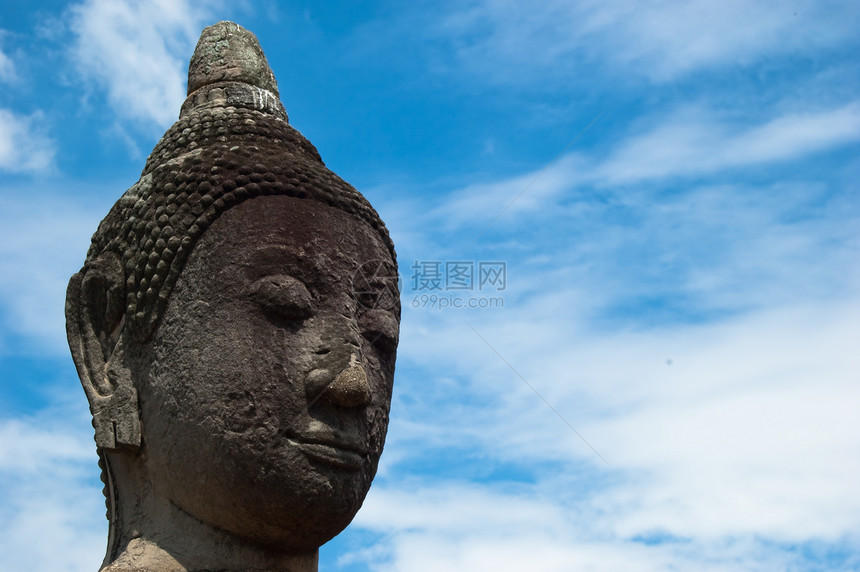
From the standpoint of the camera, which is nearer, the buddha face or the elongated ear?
the buddha face

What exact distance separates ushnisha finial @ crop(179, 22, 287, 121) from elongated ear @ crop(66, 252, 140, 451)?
4.86 ft

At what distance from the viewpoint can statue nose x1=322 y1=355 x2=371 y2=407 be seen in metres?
5.48

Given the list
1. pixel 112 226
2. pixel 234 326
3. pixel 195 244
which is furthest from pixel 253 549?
pixel 112 226

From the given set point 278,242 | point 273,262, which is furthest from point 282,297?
point 278,242

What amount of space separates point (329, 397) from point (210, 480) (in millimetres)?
790

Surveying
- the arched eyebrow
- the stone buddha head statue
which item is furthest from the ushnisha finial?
the arched eyebrow

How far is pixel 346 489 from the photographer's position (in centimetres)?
558

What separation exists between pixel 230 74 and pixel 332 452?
3.09m

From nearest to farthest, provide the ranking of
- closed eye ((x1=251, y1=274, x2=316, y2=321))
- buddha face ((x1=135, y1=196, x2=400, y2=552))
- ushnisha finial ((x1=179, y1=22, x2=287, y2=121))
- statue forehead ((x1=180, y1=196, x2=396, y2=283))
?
1. buddha face ((x1=135, y1=196, x2=400, y2=552))
2. closed eye ((x1=251, y1=274, x2=316, y2=321))
3. statue forehead ((x1=180, y1=196, x2=396, y2=283))
4. ushnisha finial ((x1=179, y1=22, x2=287, y2=121))

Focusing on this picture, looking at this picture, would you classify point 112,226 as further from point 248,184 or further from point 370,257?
point 370,257

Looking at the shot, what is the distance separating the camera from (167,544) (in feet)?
18.1

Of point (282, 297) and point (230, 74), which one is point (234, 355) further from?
point (230, 74)

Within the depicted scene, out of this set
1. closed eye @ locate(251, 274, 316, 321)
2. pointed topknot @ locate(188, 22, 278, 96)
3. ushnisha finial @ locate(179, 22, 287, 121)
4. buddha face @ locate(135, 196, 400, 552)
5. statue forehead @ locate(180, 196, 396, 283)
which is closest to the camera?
buddha face @ locate(135, 196, 400, 552)

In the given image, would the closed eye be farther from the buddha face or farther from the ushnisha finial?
the ushnisha finial
